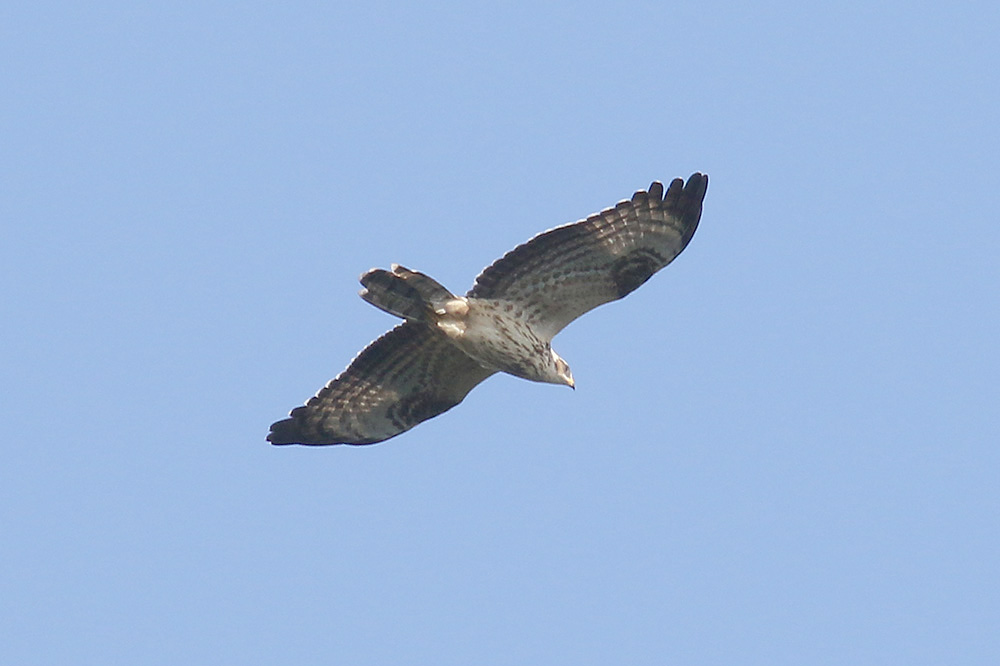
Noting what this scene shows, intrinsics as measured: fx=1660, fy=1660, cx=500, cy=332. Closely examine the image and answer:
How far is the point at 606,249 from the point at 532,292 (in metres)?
0.72

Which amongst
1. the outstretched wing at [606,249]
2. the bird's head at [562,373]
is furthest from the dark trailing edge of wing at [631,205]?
the bird's head at [562,373]

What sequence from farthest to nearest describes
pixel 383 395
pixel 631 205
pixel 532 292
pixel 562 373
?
pixel 383 395 → pixel 562 373 → pixel 532 292 → pixel 631 205

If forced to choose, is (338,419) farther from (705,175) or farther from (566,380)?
(705,175)

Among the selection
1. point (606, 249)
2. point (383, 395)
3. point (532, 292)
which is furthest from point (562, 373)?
point (383, 395)

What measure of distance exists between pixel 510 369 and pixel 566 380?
492mm

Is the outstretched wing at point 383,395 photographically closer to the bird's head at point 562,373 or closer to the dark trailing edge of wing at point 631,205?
the bird's head at point 562,373

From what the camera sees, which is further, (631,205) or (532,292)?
(532,292)

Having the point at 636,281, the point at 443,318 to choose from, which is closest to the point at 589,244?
the point at 636,281

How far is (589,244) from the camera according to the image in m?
13.7

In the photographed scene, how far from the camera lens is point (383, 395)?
14.9m

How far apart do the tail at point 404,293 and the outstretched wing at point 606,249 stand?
1.07 feet

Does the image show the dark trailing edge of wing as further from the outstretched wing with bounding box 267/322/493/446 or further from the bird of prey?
the outstretched wing with bounding box 267/322/493/446

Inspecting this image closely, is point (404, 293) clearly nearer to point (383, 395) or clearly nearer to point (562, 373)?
point (383, 395)

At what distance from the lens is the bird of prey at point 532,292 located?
13680 millimetres
